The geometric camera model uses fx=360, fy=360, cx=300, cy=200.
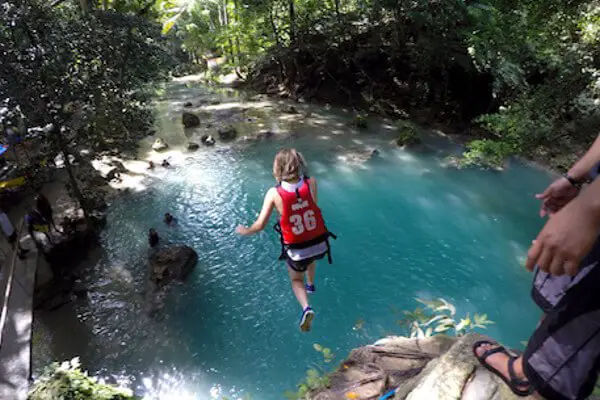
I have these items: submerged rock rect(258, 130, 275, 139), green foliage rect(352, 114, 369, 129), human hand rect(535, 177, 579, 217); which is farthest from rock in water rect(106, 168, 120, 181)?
human hand rect(535, 177, 579, 217)

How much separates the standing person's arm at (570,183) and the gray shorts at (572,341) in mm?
532

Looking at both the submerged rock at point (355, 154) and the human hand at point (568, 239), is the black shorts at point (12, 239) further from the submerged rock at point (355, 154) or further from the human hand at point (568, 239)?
the submerged rock at point (355, 154)

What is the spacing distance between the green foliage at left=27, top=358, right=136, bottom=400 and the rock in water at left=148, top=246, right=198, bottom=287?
441cm

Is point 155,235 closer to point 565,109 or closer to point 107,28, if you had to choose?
point 107,28

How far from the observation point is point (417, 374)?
3.18m

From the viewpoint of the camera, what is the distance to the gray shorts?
1679 millimetres

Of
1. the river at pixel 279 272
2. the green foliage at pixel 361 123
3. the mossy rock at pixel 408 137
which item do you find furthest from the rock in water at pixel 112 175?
the mossy rock at pixel 408 137

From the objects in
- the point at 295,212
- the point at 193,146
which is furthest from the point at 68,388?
the point at 193,146

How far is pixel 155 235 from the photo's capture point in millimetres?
10180

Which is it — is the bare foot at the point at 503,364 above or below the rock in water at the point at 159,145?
above

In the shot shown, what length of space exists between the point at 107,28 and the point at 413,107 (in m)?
14.0

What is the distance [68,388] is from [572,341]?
4931 millimetres

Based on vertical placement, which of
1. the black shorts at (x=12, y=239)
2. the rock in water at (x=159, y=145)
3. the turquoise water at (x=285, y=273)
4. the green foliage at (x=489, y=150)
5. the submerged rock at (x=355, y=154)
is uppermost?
the green foliage at (x=489, y=150)

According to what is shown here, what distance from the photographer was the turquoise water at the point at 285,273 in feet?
23.3
